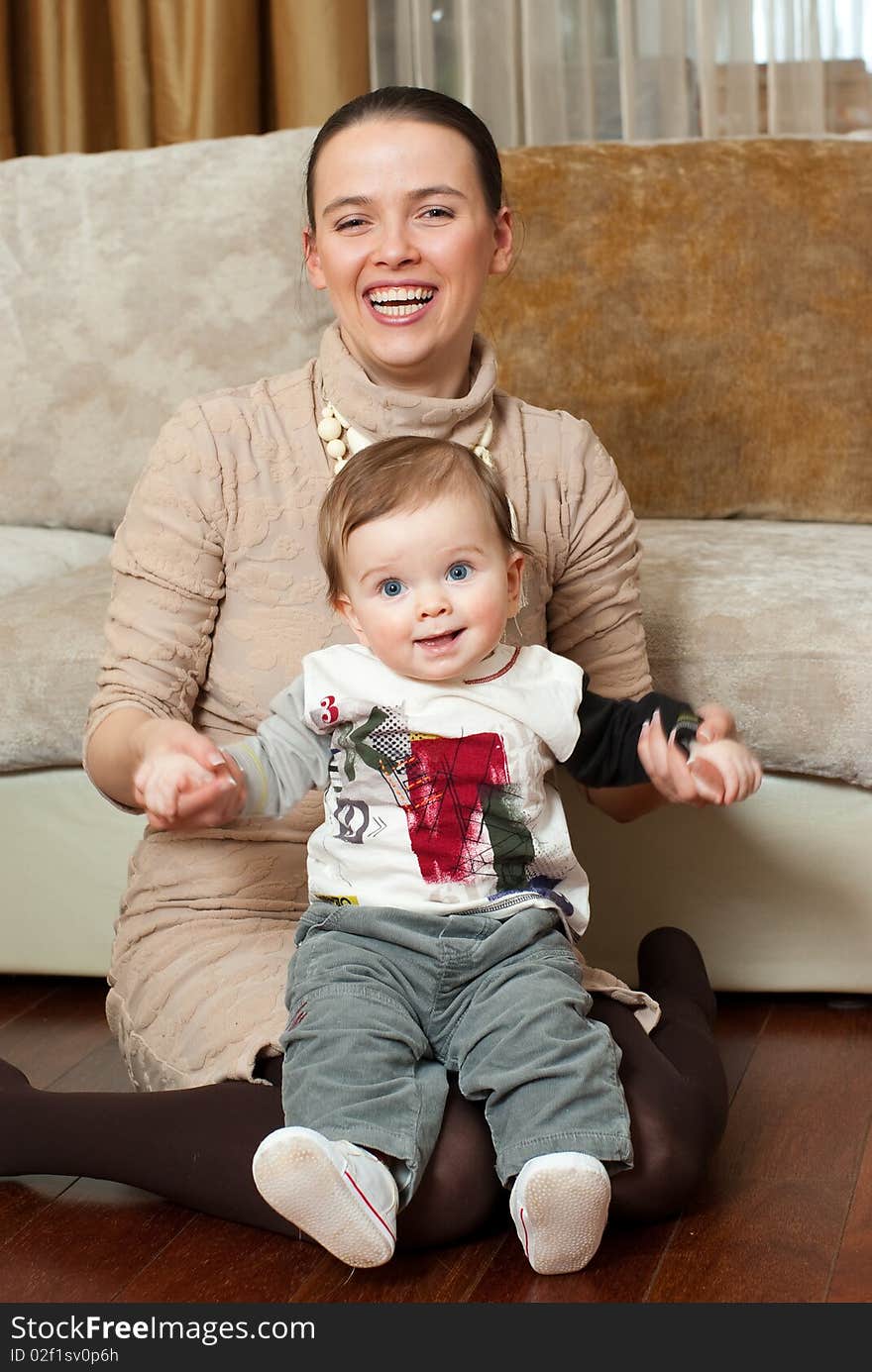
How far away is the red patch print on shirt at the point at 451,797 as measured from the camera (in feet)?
4.01

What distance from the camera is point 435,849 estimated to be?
4.02ft

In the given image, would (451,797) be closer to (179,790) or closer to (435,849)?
(435,849)

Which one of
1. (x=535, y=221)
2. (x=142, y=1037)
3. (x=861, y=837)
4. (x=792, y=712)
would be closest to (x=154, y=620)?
(x=142, y=1037)

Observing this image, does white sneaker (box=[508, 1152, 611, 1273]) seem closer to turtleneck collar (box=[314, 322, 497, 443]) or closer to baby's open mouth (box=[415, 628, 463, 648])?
baby's open mouth (box=[415, 628, 463, 648])

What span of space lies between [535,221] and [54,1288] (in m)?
1.50

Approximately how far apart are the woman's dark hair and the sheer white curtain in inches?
68.6

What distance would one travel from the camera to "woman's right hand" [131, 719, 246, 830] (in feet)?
3.75

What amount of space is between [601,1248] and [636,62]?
2.52m

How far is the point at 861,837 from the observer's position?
1614 millimetres

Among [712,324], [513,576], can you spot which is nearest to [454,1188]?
[513,576]

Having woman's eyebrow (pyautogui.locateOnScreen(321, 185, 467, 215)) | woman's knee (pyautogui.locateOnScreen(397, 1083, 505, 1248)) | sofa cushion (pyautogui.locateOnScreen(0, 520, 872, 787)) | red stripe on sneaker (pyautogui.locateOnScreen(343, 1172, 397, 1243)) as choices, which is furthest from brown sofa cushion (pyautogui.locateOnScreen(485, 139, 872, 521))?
red stripe on sneaker (pyautogui.locateOnScreen(343, 1172, 397, 1243))

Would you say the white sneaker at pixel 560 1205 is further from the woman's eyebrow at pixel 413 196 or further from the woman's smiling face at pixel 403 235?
the woman's eyebrow at pixel 413 196
